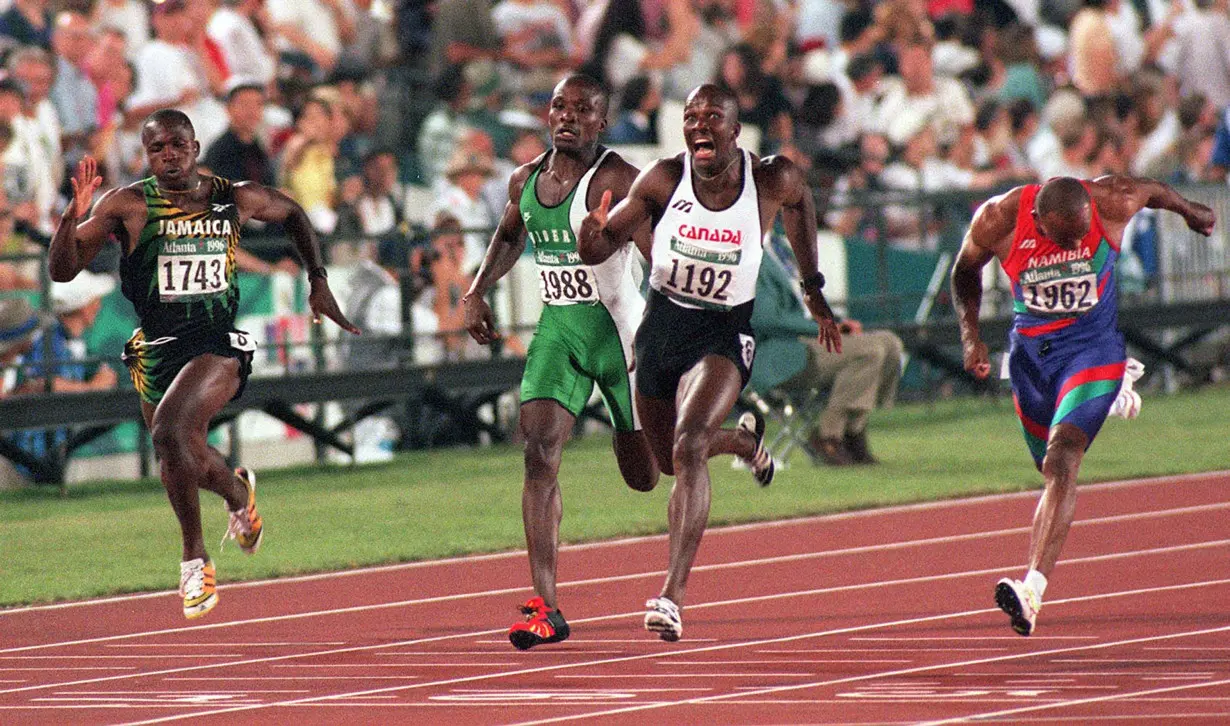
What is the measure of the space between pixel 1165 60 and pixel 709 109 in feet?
64.0

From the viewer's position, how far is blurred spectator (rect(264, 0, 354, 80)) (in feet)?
64.1

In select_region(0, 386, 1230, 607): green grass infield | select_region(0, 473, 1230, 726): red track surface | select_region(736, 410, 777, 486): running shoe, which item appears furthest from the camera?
select_region(0, 386, 1230, 607): green grass infield

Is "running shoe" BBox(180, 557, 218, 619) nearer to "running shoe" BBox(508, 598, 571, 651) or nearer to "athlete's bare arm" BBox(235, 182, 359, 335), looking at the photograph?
"athlete's bare arm" BBox(235, 182, 359, 335)

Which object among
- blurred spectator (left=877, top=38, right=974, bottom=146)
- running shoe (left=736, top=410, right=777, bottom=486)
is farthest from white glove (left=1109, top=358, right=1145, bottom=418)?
blurred spectator (left=877, top=38, right=974, bottom=146)

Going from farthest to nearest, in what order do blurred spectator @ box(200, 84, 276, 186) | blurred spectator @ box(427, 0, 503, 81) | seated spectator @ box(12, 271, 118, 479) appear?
blurred spectator @ box(427, 0, 503, 81), blurred spectator @ box(200, 84, 276, 186), seated spectator @ box(12, 271, 118, 479)

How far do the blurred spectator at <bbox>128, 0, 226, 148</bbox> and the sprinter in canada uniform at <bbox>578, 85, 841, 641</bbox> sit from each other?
894 cm

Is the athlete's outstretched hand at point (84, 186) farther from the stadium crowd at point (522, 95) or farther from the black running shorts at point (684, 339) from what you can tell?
the stadium crowd at point (522, 95)

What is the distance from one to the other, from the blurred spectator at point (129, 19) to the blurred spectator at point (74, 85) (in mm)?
740

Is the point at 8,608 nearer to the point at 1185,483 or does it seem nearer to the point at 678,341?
the point at 678,341

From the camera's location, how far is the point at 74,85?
57.5 ft

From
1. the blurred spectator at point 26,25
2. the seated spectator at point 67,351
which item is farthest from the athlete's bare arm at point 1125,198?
the blurred spectator at point 26,25

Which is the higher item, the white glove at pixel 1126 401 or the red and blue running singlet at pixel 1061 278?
the red and blue running singlet at pixel 1061 278

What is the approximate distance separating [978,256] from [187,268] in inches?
140

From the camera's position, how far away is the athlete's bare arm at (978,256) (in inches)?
379
